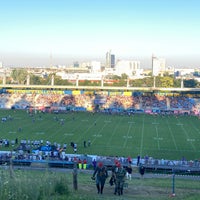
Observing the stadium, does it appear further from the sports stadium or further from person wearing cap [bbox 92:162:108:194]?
person wearing cap [bbox 92:162:108:194]

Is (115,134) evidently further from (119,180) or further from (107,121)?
(119,180)

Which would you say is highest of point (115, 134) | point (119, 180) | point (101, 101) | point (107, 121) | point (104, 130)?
point (101, 101)

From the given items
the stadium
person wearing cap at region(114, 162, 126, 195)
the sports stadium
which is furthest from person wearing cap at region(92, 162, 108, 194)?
the sports stadium

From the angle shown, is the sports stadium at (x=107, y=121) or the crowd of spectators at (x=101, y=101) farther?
the crowd of spectators at (x=101, y=101)

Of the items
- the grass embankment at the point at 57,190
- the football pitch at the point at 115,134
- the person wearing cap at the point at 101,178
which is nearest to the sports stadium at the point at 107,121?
the football pitch at the point at 115,134

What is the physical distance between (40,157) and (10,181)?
15.3 m

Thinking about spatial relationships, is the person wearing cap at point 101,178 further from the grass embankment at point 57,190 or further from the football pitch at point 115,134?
the football pitch at point 115,134

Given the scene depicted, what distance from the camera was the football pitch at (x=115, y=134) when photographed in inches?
1150

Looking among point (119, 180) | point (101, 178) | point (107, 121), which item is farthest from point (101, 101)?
point (119, 180)

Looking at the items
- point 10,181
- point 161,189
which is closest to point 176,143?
point 161,189

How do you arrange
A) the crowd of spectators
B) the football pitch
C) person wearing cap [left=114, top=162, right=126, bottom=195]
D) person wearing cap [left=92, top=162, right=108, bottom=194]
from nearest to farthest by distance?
person wearing cap [left=114, top=162, right=126, bottom=195] < person wearing cap [left=92, top=162, right=108, bottom=194] < the football pitch < the crowd of spectators

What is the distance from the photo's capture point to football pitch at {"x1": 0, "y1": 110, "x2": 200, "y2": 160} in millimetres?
29203

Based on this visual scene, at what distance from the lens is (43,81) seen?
105 meters

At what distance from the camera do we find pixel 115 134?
120 feet
